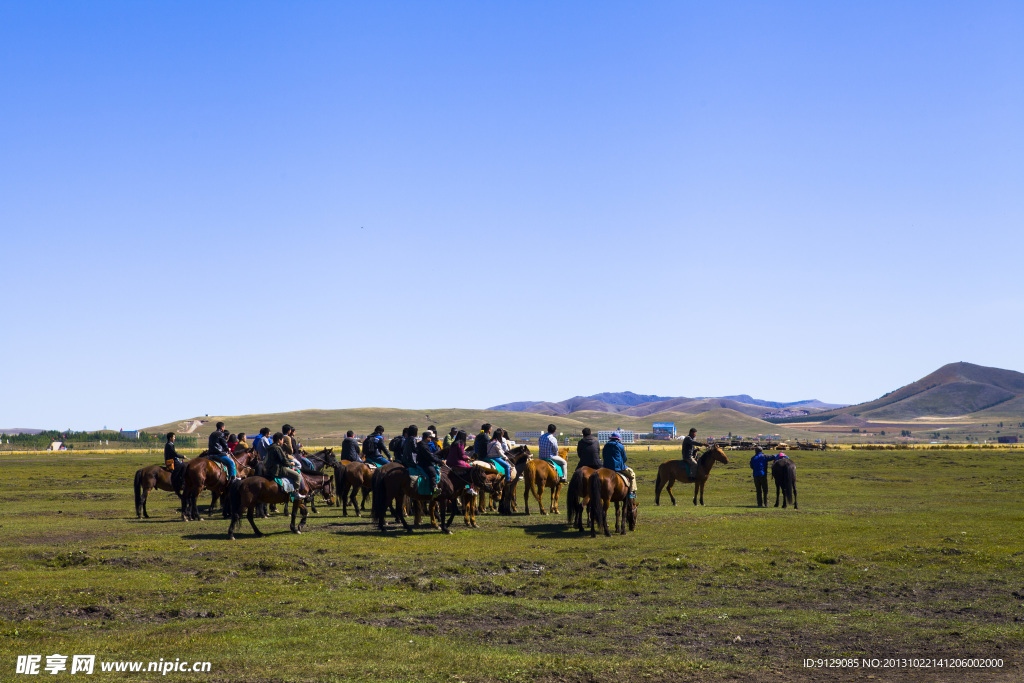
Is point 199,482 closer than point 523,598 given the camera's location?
No

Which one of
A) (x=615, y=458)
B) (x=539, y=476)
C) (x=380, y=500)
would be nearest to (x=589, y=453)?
(x=615, y=458)

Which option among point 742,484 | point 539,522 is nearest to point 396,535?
point 539,522

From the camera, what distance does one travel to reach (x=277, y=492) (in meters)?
21.8

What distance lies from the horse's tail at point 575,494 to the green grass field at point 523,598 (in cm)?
148

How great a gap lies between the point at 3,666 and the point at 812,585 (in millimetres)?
12925

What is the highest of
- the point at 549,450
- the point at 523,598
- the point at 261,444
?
the point at 261,444

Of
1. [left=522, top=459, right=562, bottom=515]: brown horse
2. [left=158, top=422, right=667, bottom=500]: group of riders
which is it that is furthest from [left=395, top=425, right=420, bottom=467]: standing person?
[left=522, top=459, right=562, bottom=515]: brown horse

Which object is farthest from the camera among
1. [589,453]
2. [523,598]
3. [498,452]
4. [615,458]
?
[498,452]

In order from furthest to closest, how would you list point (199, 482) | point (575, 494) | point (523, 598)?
point (199, 482) → point (575, 494) → point (523, 598)

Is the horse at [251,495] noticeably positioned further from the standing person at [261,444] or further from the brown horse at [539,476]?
the brown horse at [539,476]

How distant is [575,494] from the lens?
22.5 metres

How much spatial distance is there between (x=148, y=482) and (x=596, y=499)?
1519cm

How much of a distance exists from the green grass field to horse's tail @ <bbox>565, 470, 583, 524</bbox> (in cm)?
148

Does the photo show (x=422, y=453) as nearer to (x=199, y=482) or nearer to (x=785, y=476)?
(x=199, y=482)
